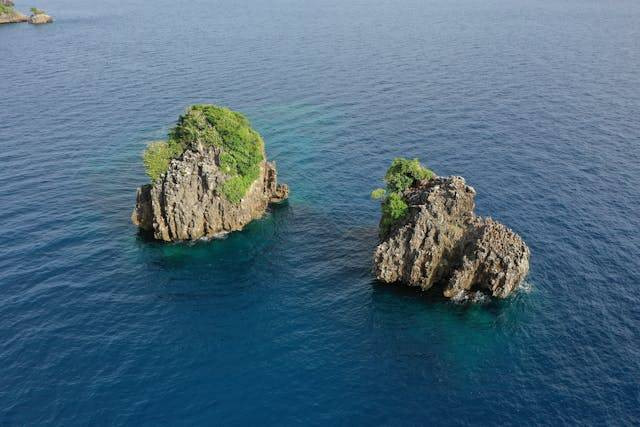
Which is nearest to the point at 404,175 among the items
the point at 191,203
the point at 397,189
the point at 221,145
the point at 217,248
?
the point at 397,189

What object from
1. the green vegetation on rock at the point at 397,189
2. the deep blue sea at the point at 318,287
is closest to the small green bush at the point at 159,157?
the deep blue sea at the point at 318,287

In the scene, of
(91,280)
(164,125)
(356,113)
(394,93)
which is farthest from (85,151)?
(394,93)

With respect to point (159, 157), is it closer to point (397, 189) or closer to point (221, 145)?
point (221, 145)

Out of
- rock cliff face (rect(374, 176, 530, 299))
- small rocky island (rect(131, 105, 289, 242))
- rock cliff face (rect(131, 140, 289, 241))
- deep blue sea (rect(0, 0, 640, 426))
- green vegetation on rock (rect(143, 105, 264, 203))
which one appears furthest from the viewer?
green vegetation on rock (rect(143, 105, 264, 203))

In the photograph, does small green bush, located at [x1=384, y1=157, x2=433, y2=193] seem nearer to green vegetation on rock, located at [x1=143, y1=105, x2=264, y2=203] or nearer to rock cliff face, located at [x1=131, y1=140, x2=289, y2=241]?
green vegetation on rock, located at [x1=143, y1=105, x2=264, y2=203]

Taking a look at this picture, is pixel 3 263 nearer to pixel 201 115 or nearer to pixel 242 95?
pixel 201 115

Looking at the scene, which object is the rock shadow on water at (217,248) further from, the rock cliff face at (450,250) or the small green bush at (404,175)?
the rock cliff face at (450,250)

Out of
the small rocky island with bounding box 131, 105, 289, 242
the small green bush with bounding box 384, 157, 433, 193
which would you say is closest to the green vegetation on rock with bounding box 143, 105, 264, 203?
the small rocky island with bounding box 131, 105, 289, 242
